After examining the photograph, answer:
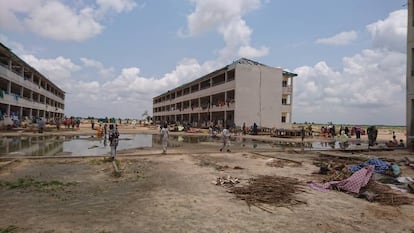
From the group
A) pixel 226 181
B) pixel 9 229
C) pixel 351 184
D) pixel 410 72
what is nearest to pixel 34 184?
pixel 9 229

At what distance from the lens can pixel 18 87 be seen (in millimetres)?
44438

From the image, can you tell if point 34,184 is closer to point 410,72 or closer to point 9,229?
point 9,229

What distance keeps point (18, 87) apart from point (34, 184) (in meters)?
43.9

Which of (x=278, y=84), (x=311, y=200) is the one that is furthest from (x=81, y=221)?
(x=278, y=84)

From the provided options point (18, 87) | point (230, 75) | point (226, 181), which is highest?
point (230, 75)

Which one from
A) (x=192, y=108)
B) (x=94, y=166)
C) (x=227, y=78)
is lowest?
(x=94, y=166)

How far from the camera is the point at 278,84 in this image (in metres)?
44.9

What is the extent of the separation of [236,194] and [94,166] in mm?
7137

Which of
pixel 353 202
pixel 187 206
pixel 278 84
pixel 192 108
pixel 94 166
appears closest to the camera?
pixel 187 206

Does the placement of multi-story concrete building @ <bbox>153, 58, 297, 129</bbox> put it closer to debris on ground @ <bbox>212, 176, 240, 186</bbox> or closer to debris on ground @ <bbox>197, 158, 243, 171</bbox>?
debris on ground @ <bbox>197, 158, 243, 171</bbox>

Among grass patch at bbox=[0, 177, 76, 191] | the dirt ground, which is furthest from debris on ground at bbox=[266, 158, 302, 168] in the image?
grass patch at bbox=[0, 177, 76, 191]

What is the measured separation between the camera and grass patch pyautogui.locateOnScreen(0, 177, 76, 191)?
26.2 feet

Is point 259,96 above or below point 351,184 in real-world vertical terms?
above

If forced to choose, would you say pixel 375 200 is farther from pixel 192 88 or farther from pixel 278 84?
pixel 192 88
